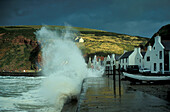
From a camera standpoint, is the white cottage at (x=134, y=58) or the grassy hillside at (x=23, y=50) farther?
the grassy hillside at (x=23, y=50)

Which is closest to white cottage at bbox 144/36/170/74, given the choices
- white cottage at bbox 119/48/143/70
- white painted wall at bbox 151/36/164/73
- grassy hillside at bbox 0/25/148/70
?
white painted wall at bbox 151/36/164/73

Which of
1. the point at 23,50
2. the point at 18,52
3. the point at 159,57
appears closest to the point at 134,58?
the point at 159,57

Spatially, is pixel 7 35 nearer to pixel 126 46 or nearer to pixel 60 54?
pixel 126 46

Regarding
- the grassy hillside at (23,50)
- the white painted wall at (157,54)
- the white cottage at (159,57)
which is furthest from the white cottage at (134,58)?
the grassy hillside at (23,50)

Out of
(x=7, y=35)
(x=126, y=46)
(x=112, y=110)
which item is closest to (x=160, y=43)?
(x=112, y=110)

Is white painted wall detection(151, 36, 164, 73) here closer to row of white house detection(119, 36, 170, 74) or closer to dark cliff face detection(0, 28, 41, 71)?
row of white house detection(119, 36, 170, 74)

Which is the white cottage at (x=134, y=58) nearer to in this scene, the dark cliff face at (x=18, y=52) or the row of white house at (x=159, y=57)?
the row of white house at (x=159, y=57)

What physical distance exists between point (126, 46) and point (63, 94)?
137 metres

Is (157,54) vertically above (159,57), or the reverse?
(157,54)

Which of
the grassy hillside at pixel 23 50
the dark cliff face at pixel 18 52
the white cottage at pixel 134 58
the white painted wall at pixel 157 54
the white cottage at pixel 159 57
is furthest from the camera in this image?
the grassy hillside at pixel 23 50

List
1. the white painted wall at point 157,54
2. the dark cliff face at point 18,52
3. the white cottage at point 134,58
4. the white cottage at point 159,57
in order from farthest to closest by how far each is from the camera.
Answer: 1. the dark cliff face at point 18,52
2. the white cottage at point 134,58
3. the white painted wall at point 157,54
4. the white cottage at point 159,57

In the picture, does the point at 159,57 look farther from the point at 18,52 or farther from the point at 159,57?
the point at 18,52

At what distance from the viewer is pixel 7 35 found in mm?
140875

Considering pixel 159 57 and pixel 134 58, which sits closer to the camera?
pixel 159 57
